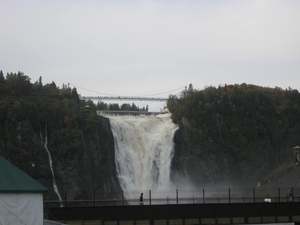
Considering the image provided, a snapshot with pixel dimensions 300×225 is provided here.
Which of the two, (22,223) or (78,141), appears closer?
(22,223)

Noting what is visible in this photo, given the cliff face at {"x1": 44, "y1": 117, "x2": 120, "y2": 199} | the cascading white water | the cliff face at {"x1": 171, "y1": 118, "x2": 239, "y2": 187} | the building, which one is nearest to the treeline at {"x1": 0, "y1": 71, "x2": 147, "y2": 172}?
the cliff face at {"x1": 44, "y1": 117, "x2": 120, "y2": 199}

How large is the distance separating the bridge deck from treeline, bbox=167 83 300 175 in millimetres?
76349

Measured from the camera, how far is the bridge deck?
67000 mm

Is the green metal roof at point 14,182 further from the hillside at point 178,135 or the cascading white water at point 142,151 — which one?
the cascading white water at point 142,151

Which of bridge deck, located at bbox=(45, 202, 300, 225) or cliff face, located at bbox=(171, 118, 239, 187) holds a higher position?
cliff face, located at bbox=(171, 118, 239, 187)

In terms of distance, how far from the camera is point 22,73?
144 meters

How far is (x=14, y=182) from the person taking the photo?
54.9 m

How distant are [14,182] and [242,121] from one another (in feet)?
354

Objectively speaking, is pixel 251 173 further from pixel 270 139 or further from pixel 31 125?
pixel 31 125

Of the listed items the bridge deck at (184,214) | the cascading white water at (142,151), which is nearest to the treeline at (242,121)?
the cascading white water at (142,151)

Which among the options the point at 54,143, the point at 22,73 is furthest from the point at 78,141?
the point at 22,73

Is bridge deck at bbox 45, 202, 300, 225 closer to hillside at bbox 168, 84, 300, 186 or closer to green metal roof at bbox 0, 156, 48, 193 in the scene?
green metal roof at bbox 0, 156, 48, 193

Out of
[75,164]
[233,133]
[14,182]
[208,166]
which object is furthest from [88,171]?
[14,182]

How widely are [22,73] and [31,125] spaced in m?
18.1
